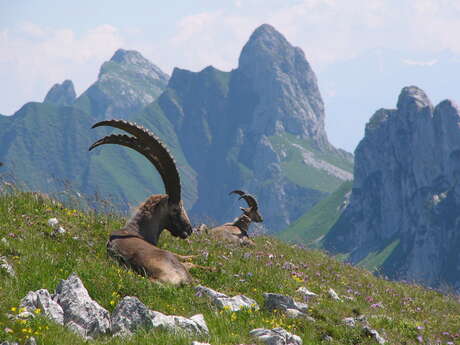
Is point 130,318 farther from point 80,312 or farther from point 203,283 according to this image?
point 203,283

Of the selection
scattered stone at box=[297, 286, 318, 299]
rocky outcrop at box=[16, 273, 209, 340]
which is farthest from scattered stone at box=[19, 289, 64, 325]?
scattered stone at box=[297, 286, 318, 299]

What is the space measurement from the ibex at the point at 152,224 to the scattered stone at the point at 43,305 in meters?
2.64

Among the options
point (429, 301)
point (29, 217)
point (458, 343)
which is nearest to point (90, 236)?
point (29, 217)

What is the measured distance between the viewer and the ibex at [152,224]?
11.0 metres

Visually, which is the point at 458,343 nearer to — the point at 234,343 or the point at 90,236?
the point at 234,343

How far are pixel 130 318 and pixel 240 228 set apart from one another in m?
17.3

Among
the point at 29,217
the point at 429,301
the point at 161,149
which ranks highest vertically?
the point at 161,149

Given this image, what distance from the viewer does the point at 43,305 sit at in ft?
26.0

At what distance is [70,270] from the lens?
32.7ft

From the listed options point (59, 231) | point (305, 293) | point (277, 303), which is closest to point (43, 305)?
point (277, 303)

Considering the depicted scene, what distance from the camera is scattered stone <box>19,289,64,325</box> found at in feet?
25.5

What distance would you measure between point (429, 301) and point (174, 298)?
10412mm

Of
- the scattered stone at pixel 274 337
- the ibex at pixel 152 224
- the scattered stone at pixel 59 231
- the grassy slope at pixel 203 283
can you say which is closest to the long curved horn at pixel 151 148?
the ibex at pixel 152 224

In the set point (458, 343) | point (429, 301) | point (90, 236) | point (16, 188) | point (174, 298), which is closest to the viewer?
point (174, 298)
